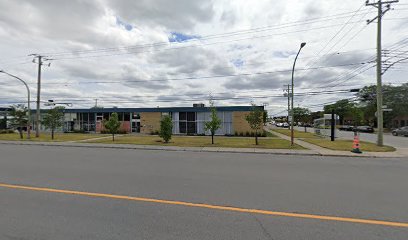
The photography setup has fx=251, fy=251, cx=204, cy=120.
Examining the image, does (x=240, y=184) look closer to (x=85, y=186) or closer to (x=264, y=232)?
(x=264, y=232)

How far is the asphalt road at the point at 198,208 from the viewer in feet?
12.4

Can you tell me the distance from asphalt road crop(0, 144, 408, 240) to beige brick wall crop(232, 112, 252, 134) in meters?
26.0

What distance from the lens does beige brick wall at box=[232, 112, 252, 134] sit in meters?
34.4

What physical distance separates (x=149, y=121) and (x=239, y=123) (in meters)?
13.6

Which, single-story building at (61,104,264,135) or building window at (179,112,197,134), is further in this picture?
building window at (179,112,197,134)

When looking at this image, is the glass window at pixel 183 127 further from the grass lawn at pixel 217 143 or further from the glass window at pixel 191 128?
the grass lawn at pixel 217 143

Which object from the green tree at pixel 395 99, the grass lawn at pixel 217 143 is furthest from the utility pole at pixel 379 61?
the green tree at pixel 395 99

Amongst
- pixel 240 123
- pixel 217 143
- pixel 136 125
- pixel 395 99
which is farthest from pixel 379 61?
pixel 395 99

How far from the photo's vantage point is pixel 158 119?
37781 millimetres

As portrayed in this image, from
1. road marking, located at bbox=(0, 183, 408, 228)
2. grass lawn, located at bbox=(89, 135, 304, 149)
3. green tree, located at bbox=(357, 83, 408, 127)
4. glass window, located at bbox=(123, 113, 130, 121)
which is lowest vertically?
grass lawn, located at bbox=(89, 135, 304, 149)

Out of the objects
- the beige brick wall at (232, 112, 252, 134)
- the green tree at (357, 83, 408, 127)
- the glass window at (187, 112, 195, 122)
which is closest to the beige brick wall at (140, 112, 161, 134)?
the glass window at (187, 112, 195, 122)

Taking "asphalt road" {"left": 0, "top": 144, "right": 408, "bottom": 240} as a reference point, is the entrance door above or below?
above

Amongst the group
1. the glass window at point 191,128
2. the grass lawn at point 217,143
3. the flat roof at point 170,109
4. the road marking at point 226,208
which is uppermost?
the flat roof at point 170,109

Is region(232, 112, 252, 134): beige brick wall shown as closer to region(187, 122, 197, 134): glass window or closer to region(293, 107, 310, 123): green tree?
region(187, 122, 197, 134): glass window
